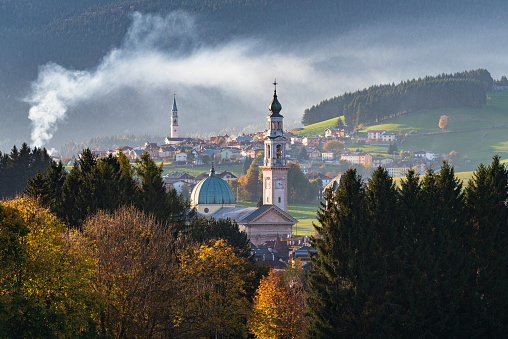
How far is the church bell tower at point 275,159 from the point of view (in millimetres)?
131125

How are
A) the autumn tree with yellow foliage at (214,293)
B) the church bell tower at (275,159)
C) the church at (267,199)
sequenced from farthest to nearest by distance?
the church bell tower at (275,159) < the church at (267,199) < the autumn tree with yellow foliage at (214,293)

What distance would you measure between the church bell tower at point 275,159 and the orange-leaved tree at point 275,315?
2912 inches

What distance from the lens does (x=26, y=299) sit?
113ft

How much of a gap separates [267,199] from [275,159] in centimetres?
665

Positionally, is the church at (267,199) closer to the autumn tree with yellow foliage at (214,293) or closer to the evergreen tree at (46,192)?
the evergreen tree at (46,192)

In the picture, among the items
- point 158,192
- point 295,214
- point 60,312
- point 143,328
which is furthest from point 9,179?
point 295,214

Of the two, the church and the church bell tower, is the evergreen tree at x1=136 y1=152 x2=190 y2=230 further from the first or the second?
the church bell tower

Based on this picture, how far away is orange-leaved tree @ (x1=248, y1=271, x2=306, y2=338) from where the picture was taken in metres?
54.9

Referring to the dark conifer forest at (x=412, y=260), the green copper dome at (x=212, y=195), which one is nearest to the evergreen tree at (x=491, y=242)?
the dark conifer forest at (x=412, y=260)

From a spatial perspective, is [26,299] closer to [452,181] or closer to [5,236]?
[5,236]

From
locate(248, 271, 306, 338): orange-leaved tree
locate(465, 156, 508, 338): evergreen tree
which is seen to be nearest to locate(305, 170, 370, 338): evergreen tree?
locate(248, 271, 306, 338): orange-leaved tree

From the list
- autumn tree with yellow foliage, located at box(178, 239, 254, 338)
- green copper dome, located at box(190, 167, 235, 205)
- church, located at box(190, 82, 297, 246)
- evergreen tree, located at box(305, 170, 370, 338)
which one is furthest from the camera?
green copper dome, located at box(190, 167, 235, 205)

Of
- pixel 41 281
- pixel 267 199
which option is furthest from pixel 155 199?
pixel 267 199

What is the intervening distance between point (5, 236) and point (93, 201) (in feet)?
72.8
